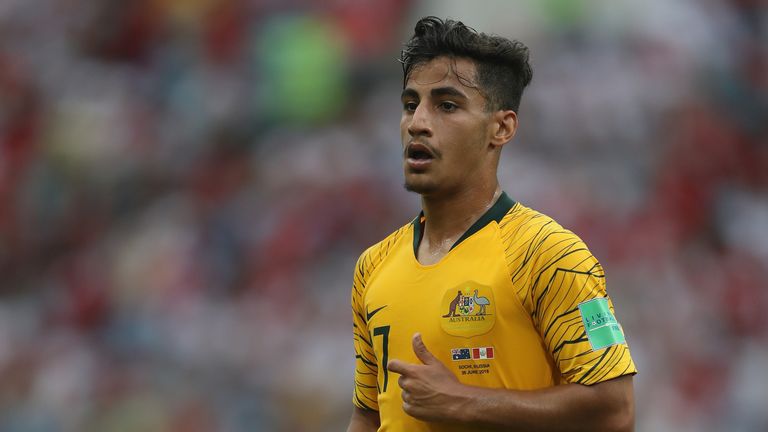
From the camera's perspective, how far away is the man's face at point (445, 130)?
3086 mm

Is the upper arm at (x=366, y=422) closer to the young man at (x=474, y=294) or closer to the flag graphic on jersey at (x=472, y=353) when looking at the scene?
the young man at (x=474, y=294)

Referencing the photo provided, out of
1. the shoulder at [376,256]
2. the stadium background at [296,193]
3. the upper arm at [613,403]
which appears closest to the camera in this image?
the upper arm at [613,403]

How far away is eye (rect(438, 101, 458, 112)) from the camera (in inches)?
122

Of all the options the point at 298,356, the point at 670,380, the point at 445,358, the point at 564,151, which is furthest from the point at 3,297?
the point at 445,358

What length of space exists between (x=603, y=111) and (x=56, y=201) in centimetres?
395

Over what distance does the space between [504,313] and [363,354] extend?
73cm

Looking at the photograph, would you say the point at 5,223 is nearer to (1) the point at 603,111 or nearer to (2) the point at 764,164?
(1) the point at 603,111

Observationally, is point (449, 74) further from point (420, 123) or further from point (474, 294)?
point (474, 294)

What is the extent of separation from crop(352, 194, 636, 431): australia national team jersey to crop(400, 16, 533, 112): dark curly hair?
Result: 33 centimetres

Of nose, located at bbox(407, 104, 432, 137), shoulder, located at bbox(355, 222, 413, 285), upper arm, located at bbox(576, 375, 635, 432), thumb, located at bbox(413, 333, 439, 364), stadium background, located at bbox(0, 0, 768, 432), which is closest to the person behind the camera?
upper arm, located at bbox(576, 375, 635, 432)

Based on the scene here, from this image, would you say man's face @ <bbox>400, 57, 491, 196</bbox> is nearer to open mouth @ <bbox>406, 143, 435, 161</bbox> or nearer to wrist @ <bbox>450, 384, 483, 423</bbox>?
open mouth @ <bbox>406, 143, 435, 161</bbox>

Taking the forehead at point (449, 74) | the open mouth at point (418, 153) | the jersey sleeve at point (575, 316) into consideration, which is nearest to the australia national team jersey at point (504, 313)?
the jersey sleeve at point (575, 316)

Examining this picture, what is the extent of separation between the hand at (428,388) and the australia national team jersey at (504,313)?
0.36 feet

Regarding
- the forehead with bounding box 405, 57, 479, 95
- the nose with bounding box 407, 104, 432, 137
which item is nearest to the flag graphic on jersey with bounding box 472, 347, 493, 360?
the nose with bounding box 407, 104, 432, 137
